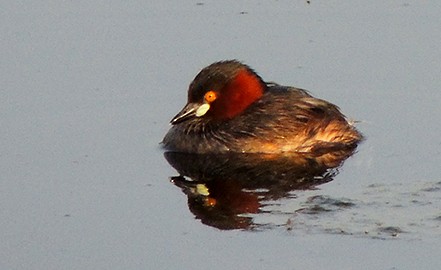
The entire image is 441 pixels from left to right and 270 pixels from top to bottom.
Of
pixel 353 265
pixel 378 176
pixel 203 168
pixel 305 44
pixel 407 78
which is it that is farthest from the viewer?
pixel 305 44

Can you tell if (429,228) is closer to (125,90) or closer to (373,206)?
(373,206)

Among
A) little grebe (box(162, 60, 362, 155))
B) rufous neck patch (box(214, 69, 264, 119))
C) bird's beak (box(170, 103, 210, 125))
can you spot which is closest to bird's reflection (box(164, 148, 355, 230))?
little grebe (box(162, 60, 362, 155))

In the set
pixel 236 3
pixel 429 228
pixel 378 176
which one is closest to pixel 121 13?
pixel 236 3

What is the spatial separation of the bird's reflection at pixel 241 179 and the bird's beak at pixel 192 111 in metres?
0.33

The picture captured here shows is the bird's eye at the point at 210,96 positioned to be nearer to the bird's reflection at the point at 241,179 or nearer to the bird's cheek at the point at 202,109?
the bird's cheek at the point at 202,109

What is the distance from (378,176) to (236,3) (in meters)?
4.93

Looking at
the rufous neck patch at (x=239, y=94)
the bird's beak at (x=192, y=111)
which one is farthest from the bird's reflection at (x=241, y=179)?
the rufous neck patch at (x=239, y=94)

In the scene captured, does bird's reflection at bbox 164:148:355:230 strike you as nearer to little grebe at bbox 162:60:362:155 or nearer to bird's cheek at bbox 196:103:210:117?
little grebe at bbox 162:60:362:155

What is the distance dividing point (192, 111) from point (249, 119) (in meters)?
0.50

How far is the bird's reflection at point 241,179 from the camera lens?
10516mm

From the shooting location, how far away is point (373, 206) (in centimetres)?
1032

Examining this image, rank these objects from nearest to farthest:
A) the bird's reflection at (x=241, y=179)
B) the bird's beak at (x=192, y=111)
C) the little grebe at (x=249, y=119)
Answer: the bird's reflection at (x=241, y=179), the little grebe at (x=249, y=119), the bird's beak at (x=192, y=111)

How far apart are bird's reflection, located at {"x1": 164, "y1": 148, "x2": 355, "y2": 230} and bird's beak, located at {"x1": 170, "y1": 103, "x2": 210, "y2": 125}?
33 cm

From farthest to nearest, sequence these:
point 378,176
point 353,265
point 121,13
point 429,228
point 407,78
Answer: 1. point 121,13
2. point 407,78
3. point 378,176
4. point 429,228
5. point 353,265
